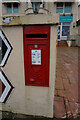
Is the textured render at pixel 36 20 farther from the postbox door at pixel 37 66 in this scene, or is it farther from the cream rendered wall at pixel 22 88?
the postbox door at pixel 37 66

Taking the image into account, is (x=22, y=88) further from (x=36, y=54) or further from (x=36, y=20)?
(x=36, y=20)

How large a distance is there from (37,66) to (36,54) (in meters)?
0.24

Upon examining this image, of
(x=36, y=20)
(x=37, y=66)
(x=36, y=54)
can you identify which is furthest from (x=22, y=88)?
(x=36, y=20)

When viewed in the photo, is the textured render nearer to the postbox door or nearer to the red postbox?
the red postbox

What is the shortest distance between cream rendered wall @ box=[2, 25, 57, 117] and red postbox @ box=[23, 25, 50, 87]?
80mm

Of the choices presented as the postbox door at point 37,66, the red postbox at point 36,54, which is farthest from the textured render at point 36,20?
the postbox door at point 37,66

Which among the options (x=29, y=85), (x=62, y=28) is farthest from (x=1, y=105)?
(x=62, y=28)

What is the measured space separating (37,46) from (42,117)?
1526 mm

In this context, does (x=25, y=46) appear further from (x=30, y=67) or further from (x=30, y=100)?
(x=30, y=100)

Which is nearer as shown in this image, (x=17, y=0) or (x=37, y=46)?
(x=37, y=46)

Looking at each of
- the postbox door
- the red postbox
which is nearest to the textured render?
the red postbox

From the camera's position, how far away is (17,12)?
16.5m

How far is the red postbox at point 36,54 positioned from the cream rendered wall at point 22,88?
3.2 inches

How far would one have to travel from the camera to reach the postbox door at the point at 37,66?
1.96 meters
